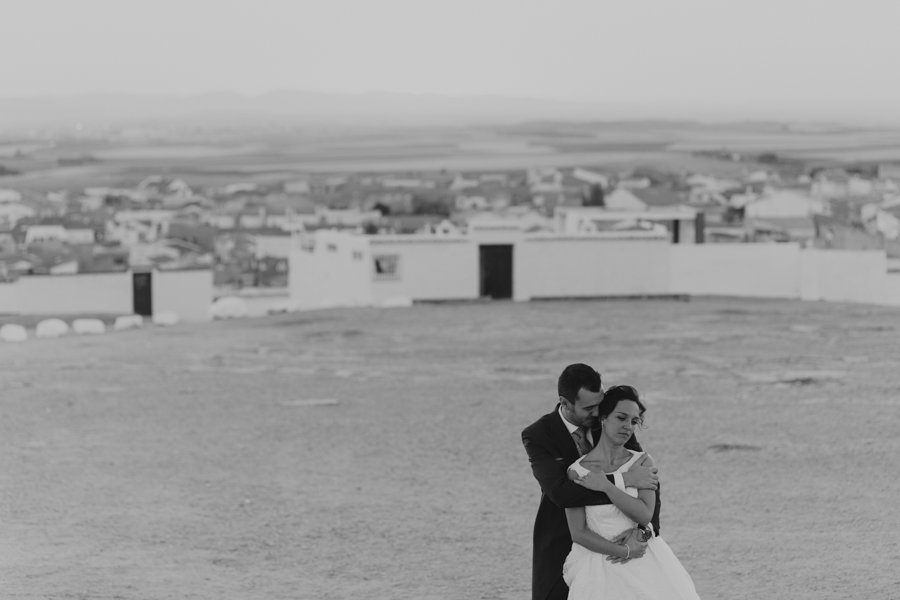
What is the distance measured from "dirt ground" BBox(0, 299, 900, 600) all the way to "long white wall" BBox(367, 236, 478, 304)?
400 inches

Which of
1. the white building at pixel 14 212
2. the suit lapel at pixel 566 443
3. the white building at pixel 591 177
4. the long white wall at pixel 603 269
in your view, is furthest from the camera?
the white building at pixel 591 177

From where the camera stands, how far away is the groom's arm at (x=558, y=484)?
4289 millimetres

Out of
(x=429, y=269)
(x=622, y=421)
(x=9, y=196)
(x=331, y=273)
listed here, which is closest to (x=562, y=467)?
(x=622, y=421)

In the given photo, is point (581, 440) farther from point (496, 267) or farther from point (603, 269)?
point (603, 269)

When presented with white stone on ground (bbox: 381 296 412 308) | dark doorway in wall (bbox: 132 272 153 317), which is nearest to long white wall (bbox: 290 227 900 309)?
white stone on ground (bbox: 381 296 412 308)

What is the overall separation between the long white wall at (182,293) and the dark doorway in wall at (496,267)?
31.4 ft

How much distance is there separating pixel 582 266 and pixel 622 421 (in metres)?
28.9

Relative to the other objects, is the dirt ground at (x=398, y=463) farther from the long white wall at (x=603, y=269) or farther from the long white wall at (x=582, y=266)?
the long white wall at (x=582, y=266)

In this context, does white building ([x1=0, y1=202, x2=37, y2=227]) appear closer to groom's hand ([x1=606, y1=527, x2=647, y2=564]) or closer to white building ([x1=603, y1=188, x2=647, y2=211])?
white building ([x1=603, y1=188, x2=647, y2=211])

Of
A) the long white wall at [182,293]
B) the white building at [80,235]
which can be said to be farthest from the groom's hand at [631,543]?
the white building at [80,235]

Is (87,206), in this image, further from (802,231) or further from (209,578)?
(209,578)

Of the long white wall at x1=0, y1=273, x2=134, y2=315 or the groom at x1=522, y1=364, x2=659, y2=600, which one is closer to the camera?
the groom at x1=522, y1=364, x2=659, y2=600

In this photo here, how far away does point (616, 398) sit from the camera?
4.18 metres

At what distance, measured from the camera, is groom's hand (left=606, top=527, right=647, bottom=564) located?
4336mm
